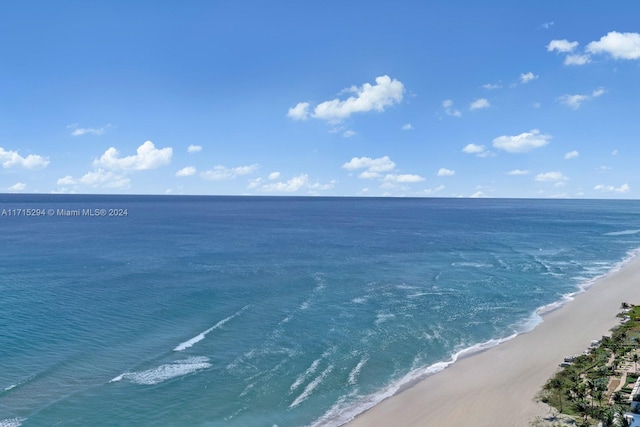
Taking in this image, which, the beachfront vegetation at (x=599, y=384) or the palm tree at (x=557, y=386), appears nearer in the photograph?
the beachfront vegetation at (x=599, y=384)

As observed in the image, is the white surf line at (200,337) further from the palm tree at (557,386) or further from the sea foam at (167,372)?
the palm tree at (557,386)

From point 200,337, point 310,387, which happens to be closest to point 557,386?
point 310,387

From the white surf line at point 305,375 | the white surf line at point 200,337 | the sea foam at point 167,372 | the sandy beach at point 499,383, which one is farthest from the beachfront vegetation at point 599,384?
the white surf line at point 200,337

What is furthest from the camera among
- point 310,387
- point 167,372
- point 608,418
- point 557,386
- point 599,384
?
point 167,372

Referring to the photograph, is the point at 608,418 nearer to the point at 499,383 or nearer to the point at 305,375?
the point at 499,383

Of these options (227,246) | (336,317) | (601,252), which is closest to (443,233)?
(601,252)
